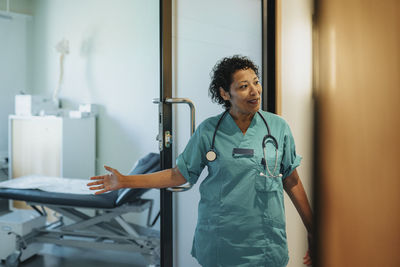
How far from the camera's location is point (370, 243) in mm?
1238

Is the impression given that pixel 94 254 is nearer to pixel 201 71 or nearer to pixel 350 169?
pixel 201 71

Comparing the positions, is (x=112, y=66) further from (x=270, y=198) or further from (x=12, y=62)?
(x=270, y=198)

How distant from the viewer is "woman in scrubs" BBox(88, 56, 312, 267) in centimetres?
113

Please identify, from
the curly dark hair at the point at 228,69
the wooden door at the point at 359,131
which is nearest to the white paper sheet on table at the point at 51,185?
the curly dark hair at the point at 228,69

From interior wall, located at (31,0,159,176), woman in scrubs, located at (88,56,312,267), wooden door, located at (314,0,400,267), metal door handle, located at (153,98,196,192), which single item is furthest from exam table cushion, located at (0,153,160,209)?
wooden door, located at (314,0,400,267)

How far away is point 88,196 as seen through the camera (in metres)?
2.44

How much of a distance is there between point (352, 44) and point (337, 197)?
553mm

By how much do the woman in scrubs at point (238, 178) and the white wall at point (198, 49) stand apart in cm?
42

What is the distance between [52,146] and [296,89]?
8.20 ft

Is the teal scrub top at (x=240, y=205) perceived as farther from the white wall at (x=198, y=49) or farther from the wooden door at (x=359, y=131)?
the white wall at (x=198, y=49)

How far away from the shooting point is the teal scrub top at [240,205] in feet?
3.70

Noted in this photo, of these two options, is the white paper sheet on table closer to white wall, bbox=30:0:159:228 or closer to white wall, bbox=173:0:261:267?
white wall, bbox=30:0:159:228

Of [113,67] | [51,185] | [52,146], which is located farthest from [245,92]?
Answer: [52,146]

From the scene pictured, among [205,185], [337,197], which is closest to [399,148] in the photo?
[337,197]
